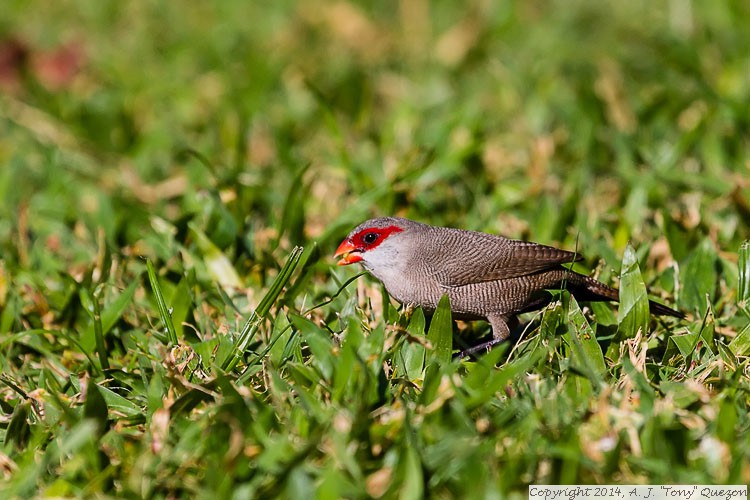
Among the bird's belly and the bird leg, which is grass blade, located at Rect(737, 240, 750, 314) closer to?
the bird's belly

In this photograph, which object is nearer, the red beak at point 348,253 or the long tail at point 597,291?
the long tail at point 597,291

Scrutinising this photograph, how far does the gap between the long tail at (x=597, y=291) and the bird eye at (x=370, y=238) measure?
2.66 ft

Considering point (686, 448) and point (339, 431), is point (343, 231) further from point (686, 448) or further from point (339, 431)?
point (686, 448)

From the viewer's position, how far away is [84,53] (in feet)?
24.1

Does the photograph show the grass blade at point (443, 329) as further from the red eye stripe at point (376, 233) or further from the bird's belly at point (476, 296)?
the red eye stripe at point (376, 233)

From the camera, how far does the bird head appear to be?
387 cm

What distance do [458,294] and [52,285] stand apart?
2041 mm

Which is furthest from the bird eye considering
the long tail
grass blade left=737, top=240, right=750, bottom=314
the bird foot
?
grass blade left=737, top=240, right=750, bottom=314

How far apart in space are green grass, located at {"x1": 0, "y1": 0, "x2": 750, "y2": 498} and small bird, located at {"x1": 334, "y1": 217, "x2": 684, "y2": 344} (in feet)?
0.45

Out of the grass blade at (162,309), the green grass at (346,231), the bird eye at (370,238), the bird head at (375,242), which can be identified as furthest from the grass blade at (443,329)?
the grass blade at (162,309)

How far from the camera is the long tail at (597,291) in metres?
3.80

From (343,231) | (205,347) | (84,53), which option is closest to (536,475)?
(205,347)

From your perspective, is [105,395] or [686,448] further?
[105,395]

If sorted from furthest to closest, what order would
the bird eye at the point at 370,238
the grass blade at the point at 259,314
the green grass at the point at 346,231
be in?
the bird eye at the point at 370,238, the grass blade at the point at 259,314, the green grass at the point at 346,231
